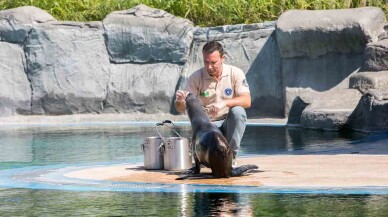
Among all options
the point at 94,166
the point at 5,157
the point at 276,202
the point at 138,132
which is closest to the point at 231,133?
the point at 94,166

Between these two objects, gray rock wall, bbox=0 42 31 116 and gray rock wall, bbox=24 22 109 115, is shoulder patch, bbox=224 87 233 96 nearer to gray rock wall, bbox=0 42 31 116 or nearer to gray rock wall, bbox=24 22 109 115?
gray rock wall, bbox=24 22 109 115

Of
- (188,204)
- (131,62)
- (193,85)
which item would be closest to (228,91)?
(193,85)

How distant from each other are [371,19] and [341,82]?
1165 millimetres

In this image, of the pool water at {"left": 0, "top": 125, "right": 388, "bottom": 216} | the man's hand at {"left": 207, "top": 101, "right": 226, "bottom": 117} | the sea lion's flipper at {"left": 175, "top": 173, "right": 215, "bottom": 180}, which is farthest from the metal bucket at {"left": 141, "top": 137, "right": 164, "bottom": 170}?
the pool water at {"left": 0, "top": 125, "right": 388, "bottom": 216}

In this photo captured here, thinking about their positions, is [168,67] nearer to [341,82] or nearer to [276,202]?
[341,82]

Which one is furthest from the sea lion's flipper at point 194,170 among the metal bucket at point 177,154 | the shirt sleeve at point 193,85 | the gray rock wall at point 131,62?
the gray rock wall at point 131,62

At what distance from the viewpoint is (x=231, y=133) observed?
8.46 meters

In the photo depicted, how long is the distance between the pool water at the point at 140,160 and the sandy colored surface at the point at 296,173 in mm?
604

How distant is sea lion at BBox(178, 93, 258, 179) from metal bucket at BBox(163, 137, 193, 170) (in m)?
0.36

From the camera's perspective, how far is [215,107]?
8531 millimetres

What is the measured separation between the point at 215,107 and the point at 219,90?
0.21 metres

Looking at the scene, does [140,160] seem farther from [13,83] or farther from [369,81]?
[13,83]

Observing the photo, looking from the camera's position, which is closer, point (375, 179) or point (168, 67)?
point (375, 179)

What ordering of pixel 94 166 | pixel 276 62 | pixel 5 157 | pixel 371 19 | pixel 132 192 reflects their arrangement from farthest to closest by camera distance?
pixel 276 62, pixel 371 19, pixel 5 157, pixel 94 166, pixel 132 192
